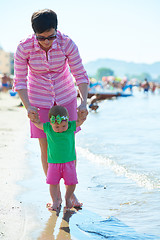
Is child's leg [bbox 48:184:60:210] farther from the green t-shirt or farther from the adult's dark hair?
the adult's dark hair

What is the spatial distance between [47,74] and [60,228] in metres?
1.32

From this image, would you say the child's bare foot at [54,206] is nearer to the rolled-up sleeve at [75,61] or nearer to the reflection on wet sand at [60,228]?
the reflection on wet sand at [60,228]

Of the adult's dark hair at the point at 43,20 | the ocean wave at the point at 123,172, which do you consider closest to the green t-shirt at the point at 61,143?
the adult's dark hair at the point at 43,20

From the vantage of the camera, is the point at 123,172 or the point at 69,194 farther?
the point at 123,172

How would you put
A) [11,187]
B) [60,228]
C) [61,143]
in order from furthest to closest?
[11,187] → [61,143] → [60,228]

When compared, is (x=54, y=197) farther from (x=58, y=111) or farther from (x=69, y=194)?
(x=58, y=111)

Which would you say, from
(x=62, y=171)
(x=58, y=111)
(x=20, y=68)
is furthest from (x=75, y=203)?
(x=20, y=68)

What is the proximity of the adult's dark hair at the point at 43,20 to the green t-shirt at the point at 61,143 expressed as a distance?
0.83 meters

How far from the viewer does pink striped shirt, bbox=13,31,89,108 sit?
3.45 meters

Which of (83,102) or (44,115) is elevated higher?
(83,102)

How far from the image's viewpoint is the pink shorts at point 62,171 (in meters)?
3.55

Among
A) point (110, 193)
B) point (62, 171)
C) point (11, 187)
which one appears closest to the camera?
point (62, 171)

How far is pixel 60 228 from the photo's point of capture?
3.15 meters

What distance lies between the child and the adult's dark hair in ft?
2.18
